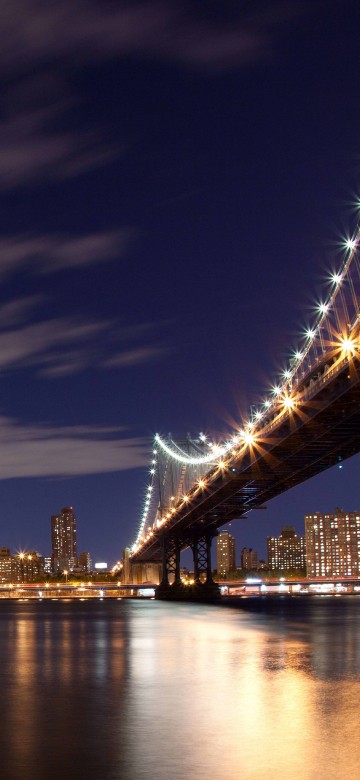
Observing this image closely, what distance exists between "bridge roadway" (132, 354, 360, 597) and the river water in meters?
21.2

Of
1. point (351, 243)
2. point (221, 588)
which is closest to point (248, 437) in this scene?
point (351, 243)

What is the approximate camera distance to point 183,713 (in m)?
15.8

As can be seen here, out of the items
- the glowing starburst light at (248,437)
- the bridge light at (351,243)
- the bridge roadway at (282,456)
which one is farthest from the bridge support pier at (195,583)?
the bridge light at (351,243)

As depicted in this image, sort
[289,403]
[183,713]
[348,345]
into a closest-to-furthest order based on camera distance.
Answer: [183,713]
[348,345]
[289,403]

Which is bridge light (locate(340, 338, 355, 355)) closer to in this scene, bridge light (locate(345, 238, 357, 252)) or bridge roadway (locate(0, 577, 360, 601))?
bridge light (locate(345, 238, 357, 252))

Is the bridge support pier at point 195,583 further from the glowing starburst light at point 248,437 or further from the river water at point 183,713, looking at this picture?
the river water at point 183,713

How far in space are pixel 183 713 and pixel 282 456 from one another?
53352 mm

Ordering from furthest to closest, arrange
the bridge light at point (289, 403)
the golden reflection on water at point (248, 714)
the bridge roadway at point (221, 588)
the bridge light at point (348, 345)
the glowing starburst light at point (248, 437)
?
the bridge roadway at point (221, 588)
the glowing starburst light at point (248, 437)
the bridge light at point (289, 403)
the bridge light at point (348, 345)
the golden reflection on water at point (248, 714)

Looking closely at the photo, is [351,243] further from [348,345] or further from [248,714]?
[248,714]

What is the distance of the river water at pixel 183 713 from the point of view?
461 inches

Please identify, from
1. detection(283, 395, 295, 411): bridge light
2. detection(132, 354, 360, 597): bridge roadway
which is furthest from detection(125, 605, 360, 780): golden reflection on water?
detection(283, 395, 295, 411): bridge light

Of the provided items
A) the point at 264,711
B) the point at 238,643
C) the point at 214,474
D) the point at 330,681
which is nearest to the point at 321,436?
the point at 214,474

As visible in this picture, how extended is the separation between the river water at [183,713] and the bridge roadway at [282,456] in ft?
69.6

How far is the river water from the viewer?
38.4ft
